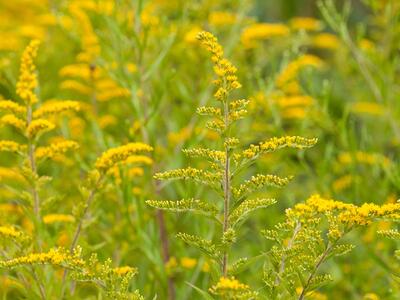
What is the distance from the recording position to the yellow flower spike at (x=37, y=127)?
2.19m

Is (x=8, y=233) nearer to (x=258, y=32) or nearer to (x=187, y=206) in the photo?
(x=187, y=206)

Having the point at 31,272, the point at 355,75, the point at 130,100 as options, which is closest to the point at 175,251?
the point at 130,100

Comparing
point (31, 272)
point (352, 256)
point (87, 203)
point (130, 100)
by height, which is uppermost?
point (130, 100)

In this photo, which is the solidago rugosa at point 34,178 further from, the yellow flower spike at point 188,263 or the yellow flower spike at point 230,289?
the yellow flower spike at point 188,263

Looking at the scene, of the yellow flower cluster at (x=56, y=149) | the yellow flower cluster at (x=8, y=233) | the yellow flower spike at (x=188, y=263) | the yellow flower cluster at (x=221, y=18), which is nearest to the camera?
the yellow flower cluster at (x=8, y=233)

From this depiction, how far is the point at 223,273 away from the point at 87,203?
2.21 ft

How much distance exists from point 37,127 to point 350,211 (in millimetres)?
1096

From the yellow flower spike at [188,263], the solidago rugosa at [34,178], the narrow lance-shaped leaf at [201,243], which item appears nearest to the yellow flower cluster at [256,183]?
the narrow lance-shaped leaf at [201,243]

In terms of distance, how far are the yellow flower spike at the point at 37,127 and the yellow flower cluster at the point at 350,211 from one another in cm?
92

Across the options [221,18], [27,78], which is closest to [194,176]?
[27,78]

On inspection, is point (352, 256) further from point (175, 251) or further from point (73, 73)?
point (73, 73)

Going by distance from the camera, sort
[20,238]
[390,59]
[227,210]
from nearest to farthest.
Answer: [227,210] < [20,238] < [390,59]

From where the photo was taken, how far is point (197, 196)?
2846 millimetres

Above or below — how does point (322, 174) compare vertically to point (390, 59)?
below
